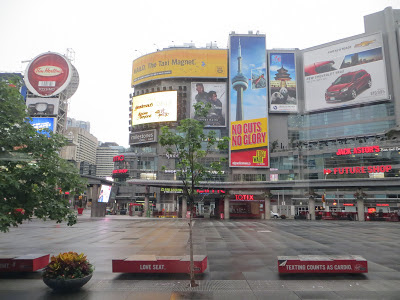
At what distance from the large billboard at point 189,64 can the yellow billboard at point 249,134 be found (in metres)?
19.6

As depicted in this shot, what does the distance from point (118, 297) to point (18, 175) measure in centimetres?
572

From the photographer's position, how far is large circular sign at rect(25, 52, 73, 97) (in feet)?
320

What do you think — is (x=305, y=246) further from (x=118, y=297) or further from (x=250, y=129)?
(x=250, y=129)

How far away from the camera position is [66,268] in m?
10.6

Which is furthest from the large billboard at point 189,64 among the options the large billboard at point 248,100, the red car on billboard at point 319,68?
the red car on billboard at point 319,68

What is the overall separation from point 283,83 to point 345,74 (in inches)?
726

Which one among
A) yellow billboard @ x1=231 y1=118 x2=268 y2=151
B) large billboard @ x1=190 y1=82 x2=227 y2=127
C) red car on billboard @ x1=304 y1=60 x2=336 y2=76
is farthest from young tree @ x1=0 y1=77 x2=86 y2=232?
red car on billboard @ x1=304 y1=60 x2=336 y2=76

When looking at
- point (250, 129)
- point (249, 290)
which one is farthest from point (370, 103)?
point (249, 290)

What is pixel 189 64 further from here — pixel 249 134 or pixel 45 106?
pixel 45 106

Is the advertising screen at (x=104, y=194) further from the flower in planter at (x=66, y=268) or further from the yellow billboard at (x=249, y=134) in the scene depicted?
the flower in planter at (x=66, y=268)

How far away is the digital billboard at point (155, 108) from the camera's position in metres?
94.4

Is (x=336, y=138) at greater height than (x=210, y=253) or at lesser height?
greater

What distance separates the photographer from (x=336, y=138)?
88.4m

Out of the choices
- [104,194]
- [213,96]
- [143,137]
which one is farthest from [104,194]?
[213,96]
